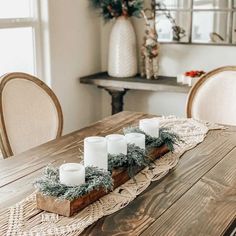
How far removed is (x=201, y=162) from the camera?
167 centimetres

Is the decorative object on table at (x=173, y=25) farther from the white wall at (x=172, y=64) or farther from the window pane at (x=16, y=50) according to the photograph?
the window pane at (x=16, y=50)

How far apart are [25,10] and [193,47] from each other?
1.22 m

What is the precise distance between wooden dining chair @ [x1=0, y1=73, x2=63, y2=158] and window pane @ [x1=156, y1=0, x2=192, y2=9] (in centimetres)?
146

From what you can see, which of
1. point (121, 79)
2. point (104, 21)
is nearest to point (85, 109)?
point (121, 79)

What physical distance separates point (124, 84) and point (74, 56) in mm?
434

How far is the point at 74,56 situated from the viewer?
3338 millimetres

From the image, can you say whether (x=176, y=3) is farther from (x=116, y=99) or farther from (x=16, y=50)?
(x=16, y=50)

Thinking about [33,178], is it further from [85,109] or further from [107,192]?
[85,109]

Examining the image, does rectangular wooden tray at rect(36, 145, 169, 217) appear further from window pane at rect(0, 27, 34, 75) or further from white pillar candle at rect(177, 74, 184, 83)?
white pillar candle at rect(177, 74, 184, 83)

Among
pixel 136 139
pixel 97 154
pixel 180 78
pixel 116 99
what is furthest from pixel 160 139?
pixel 116 99

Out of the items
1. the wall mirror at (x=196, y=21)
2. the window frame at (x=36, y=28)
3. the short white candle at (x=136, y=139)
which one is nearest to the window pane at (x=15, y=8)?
the window frame at (x=36, y=28)

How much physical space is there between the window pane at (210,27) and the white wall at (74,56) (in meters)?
0.80

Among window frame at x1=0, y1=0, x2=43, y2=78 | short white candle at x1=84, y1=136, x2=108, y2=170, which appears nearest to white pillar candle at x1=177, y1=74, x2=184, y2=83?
window frame at x1=0, y1=0, x2=43, y2=78

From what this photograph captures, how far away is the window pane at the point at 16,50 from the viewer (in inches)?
112
